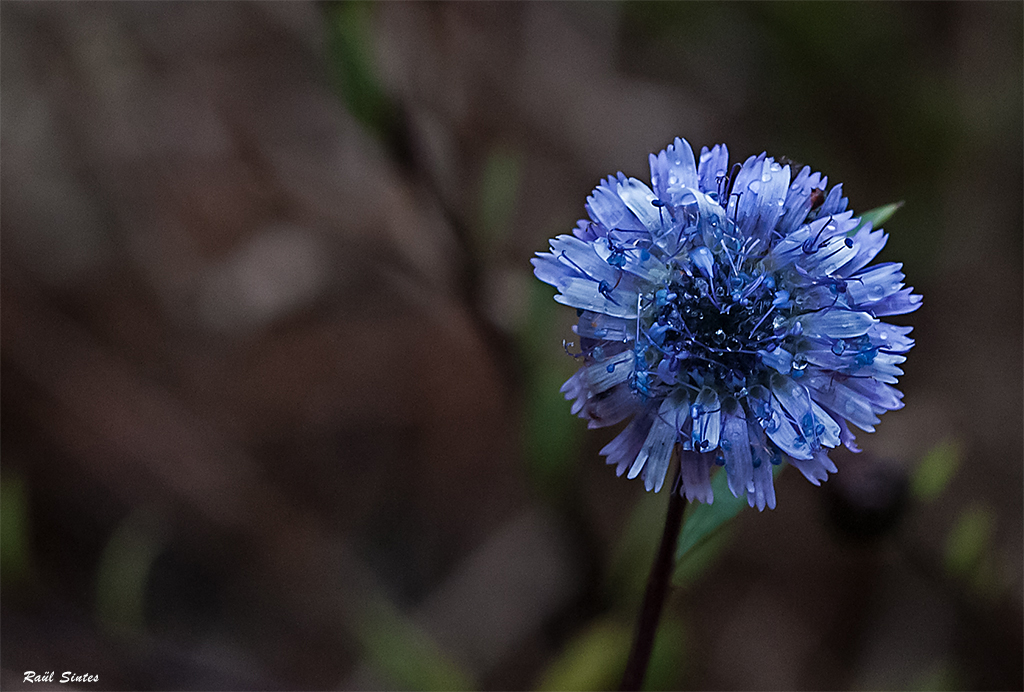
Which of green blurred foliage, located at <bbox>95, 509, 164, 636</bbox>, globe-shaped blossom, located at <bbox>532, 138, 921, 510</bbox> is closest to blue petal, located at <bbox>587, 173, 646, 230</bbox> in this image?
globe-shaped blossom, located at <bbox>532, 138, 921, 510</bbox>

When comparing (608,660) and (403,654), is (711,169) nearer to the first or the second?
(608,660)

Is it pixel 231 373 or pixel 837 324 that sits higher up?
pixel 231 373

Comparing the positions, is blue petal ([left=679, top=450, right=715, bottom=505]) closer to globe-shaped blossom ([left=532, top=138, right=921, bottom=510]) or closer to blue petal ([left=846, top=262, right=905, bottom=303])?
globe-shaped blossom ([left=532, top=138, right=921, bottom=510])

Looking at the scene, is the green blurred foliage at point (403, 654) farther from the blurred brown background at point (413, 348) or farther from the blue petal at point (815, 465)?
the blue petal at point (815, 465)

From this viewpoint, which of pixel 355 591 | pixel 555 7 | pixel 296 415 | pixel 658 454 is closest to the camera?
pixel 658 454

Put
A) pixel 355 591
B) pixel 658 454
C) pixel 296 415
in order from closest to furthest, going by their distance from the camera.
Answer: pixel 658 454
pixel 355 591
pixel 296 415

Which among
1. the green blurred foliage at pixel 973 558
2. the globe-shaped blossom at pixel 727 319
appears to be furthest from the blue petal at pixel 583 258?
the green blurred foliage at pixel 973 558

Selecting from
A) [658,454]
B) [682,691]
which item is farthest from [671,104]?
→ [658,454]

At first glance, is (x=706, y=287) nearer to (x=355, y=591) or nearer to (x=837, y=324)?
(x=837, y=324)
